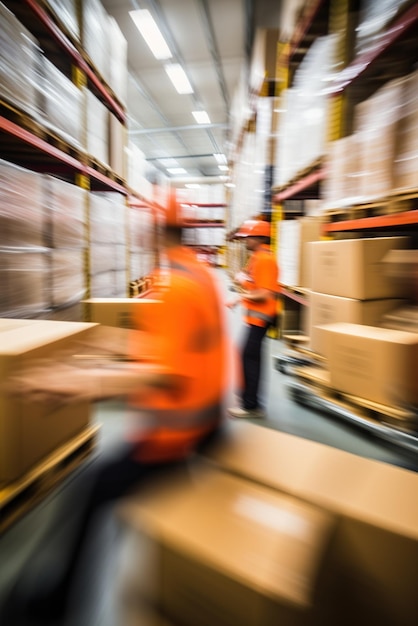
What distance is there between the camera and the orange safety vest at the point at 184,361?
1315mm

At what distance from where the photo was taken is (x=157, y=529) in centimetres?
118

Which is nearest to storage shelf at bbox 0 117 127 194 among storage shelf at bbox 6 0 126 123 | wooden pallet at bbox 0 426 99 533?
storage shelf at bbox 6 0 126 123

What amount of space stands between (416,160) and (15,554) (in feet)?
10.5

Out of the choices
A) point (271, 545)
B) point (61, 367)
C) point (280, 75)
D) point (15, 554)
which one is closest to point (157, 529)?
Result: point (271, 545)

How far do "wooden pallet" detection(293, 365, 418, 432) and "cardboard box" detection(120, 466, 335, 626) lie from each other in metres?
1.52

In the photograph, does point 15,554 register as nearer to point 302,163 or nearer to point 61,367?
point 61,367

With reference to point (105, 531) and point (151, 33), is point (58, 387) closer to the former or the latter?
point (105, 531)

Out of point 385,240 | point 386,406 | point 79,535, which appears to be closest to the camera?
point 79,535

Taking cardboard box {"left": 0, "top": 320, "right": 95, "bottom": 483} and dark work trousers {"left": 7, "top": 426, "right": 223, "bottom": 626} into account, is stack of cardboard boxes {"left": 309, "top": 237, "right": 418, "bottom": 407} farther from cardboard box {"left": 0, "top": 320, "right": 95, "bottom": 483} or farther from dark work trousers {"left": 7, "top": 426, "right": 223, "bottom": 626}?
cardboard box {"left": 0, "top": 320, "right": 95, "bottom": 483}

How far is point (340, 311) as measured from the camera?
3.18 metres

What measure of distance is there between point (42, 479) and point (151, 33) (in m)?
9.06

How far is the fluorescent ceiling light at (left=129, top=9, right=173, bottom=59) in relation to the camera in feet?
24.0

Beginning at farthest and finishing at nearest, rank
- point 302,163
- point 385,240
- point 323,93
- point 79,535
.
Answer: point 302,163
point 323,93
point 385,240
point 79,535

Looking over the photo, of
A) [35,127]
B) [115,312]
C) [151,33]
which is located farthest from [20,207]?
[151,33]
